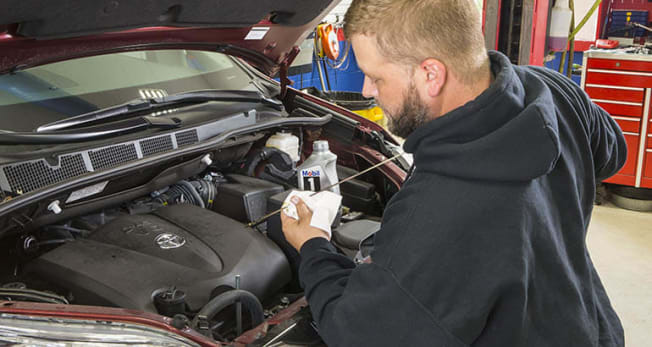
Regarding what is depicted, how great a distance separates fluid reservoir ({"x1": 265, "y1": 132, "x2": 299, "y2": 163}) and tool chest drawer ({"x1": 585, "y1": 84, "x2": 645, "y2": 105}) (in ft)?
9.59

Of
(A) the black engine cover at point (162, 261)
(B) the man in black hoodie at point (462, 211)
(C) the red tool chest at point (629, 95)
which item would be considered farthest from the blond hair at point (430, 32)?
(C) the red tool chest at point (629, 95)

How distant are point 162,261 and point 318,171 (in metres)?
0.66

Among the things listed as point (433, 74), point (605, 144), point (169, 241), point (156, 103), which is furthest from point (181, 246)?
point (605, 144)

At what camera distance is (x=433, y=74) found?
1.09 meters

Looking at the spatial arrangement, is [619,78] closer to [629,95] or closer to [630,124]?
[629,95]

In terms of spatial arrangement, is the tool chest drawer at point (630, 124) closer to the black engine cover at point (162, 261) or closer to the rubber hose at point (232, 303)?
the black engine cover at point (162, 261)

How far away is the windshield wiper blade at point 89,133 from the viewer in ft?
5.22

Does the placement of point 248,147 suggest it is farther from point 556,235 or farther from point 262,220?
point 556,235

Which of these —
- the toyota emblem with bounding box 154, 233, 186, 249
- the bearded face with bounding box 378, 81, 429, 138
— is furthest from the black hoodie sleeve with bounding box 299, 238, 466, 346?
the toyota emblem with bounding box 154, 233, 186, 249

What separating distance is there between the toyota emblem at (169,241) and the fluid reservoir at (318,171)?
1.66ft

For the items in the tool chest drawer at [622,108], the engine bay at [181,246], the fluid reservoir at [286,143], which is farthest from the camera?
the tool chest drawer at [622,108]

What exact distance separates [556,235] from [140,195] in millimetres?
1342

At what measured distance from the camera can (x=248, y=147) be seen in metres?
2.24

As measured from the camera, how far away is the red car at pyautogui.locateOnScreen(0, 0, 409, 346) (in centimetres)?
140
